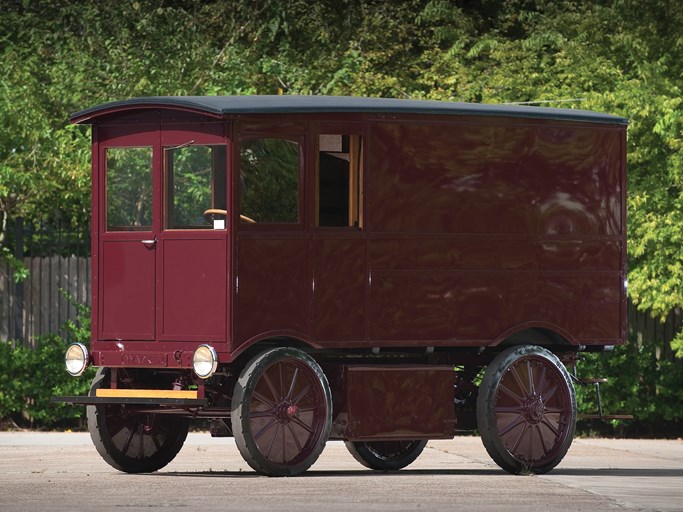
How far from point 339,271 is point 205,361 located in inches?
55.4

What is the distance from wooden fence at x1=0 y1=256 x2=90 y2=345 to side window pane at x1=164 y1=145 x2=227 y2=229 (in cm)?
733

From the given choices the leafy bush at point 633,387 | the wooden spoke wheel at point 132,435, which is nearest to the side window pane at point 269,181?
the wooden spoke wheel at point 132,435

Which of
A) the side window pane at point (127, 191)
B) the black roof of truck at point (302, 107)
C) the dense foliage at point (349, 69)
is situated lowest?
the side window pane at point (127, 191)

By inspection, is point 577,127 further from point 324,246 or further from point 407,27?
point 407,27

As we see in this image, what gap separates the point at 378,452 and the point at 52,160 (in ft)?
24.5

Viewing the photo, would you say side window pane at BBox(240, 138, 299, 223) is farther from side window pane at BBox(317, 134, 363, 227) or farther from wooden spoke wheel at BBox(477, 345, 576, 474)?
wooden spoke wheel at BBox(477, 345, 576, 474)

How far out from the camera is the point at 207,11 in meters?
29.3

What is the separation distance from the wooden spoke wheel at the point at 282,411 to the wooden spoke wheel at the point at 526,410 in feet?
5.15

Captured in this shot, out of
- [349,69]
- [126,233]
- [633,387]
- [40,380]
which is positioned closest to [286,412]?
[126,233]

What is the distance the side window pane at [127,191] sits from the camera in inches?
602

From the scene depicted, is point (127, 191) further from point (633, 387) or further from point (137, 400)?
point (633, 387)

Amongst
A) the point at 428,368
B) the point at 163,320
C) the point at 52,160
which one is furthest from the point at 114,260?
the point at 52,160

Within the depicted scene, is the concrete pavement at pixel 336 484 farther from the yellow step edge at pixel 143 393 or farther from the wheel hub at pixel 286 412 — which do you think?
the yellow step edge at pixel 143 393

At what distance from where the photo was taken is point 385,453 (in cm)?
1688
